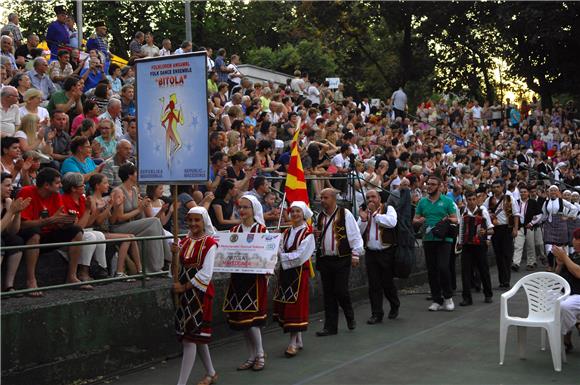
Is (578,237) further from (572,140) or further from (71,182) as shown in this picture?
(572,140)

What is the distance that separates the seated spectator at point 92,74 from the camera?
1491cm

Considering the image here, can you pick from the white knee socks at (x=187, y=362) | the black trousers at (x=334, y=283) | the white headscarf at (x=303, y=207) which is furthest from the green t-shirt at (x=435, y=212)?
the white knee socks at (x=187, y=362)

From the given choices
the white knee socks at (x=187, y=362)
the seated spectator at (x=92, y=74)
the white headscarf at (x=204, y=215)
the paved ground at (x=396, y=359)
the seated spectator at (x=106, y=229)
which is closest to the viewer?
the white knee socks at (x=187, y=362)

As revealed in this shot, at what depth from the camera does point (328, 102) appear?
2677cm

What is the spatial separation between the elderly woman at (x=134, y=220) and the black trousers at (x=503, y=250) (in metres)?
8.17

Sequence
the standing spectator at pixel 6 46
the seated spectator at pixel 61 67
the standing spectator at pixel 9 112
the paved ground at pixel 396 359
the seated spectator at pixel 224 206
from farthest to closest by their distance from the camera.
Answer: the seated spectator at pixel 61 67
the standing spectator at pixel 6 46
the seated spectator at pixel 224 206
the standing spectator at pixel 9 112
the paved ground at pixel 396 359

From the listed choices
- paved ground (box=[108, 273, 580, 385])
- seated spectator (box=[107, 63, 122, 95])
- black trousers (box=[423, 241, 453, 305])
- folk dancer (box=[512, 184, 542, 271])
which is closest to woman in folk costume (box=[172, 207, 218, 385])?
paved ground (box=[108, 273, 580, 385])

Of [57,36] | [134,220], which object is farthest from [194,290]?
[57,36]

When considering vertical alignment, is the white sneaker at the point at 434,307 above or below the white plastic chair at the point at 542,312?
below

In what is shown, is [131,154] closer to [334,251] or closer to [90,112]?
[90,112]

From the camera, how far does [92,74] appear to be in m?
15.2

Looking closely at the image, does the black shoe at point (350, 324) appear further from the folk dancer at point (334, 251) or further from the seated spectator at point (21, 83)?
the seated spectator at point (21, 83)

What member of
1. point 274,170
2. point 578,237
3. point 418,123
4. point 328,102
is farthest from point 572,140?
point 578,237

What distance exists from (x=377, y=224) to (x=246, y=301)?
374cm
